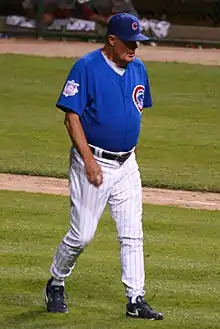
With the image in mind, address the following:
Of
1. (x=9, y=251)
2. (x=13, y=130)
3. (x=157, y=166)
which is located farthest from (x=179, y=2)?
(x=9, y=251)

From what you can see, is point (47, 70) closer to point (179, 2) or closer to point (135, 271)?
point (179, 2)

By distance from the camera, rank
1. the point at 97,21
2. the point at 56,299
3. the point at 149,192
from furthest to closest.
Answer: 1. the point at 97,21
2. the point at 149,192
3. the point at 56,299

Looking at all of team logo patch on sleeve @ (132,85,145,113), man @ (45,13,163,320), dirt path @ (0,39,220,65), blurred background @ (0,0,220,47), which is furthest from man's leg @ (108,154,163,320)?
blurred background @ (0,0,220,47)

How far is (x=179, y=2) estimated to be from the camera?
895 inches

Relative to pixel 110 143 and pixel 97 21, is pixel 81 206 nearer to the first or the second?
pixel 110 143

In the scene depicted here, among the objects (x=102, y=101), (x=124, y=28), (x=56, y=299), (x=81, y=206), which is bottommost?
(x=56, y=299)

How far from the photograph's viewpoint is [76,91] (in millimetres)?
5684

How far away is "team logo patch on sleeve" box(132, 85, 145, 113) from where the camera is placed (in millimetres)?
5863

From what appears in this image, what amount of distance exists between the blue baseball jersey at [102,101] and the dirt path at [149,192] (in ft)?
13.1

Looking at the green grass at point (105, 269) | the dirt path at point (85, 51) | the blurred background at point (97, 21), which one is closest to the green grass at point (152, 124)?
the dirt path at point (85, 51)

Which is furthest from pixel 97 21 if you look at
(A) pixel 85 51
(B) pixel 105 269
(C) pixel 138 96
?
(C) pixel 138 96

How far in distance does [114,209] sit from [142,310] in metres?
0.64

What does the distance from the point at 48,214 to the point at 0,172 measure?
2.38m

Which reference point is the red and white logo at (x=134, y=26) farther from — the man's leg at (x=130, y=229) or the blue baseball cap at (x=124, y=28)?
the man's leg at (x=130, y=229)
